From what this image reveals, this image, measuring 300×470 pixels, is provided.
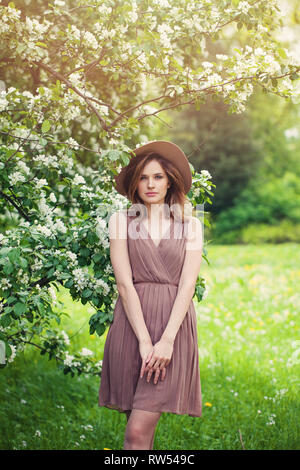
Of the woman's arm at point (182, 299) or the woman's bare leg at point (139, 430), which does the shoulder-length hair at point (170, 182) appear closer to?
the woman's arm at point (182, 299)

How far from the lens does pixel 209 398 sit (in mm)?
4281

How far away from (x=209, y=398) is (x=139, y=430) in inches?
81.2

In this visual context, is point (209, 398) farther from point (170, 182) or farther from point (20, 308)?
point (20, 308)

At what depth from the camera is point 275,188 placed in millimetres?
21438

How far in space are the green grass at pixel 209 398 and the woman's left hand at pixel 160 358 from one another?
1.14 m

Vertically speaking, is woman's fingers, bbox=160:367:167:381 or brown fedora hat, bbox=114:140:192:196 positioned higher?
brown fedora hat, bbox=114:140:192:196

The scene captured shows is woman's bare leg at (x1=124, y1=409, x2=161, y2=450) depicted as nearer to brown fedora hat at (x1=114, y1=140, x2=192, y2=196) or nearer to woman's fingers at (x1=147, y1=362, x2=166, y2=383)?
woman's fingers at (x1=147, y1=362, x2=166, y2=383)

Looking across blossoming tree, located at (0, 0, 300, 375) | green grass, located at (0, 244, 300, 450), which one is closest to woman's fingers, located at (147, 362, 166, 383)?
blossoming tree, located at (0, 0, 300, 375)

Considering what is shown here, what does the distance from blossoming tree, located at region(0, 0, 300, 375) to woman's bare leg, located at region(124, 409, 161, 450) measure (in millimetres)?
530

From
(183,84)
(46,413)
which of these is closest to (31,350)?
(46,413)

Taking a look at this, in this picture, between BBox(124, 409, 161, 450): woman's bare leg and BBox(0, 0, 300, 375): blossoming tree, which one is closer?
BBox(124, 409, 161, 450): woman's bare leg

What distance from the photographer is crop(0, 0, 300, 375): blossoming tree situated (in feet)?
8.82

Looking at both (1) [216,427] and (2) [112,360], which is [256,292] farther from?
(2) [112,360]

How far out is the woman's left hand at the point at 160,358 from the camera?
2.40m
